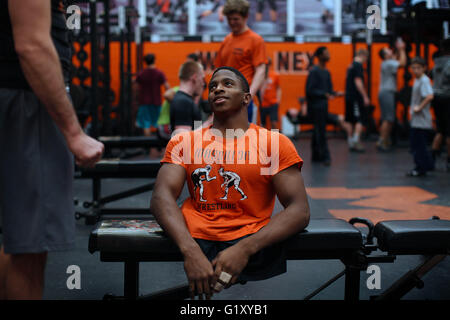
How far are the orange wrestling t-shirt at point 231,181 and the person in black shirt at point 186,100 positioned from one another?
2.75 metres

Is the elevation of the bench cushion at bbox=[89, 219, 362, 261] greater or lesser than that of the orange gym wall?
lesser

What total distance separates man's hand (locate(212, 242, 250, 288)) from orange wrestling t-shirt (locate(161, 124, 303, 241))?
0.14m

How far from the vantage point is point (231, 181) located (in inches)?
89.3

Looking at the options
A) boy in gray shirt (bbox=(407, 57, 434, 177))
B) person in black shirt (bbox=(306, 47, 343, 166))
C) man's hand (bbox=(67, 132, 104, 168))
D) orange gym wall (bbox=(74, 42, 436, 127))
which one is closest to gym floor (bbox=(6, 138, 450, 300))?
boy in gray shirt (bbox=(407, 57, 434, 177))

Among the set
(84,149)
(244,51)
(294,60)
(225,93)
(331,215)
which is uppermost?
(294,60)

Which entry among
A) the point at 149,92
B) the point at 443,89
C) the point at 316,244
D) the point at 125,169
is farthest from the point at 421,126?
the point at 316,244

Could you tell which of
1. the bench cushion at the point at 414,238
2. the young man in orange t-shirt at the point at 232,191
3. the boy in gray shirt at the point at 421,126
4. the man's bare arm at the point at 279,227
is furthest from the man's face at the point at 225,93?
the boy in gray shirt at the point at 421,126

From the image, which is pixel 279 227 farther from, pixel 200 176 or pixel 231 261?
pixel 200 176

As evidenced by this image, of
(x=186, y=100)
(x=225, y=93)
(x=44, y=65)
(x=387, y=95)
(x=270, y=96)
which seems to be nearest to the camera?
(x=44, y=65)

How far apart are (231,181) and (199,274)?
430 millimetres

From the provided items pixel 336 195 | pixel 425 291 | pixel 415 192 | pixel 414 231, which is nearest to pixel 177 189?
pixel 414 231

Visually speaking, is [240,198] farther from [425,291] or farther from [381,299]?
[425,291]

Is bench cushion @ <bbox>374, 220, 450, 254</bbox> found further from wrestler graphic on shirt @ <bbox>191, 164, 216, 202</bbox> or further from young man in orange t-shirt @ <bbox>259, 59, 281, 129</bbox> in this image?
young man in orange t-shirt @ <bbox>259, 59, 281, 129</bbox>

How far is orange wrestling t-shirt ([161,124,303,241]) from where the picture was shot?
2.26 metres
